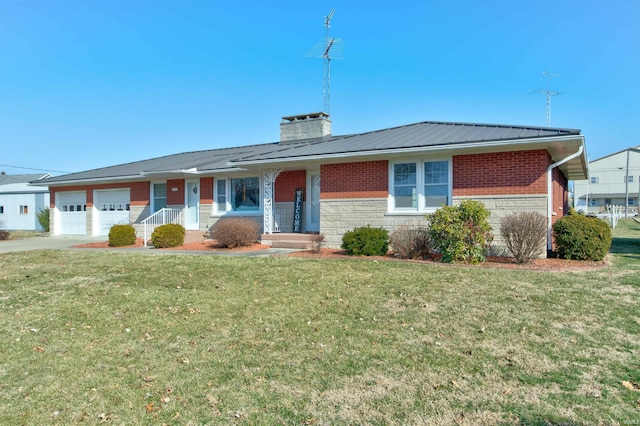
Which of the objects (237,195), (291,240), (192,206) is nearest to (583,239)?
(291,240)

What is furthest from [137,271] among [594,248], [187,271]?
[594,248]

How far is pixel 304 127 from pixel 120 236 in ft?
30.8

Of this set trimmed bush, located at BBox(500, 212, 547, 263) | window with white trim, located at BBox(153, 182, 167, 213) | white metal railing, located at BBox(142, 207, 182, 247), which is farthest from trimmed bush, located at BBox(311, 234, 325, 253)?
window with white trim, located at BBox(153, 182, 167, 213)

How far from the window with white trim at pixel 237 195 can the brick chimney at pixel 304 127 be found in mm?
4054

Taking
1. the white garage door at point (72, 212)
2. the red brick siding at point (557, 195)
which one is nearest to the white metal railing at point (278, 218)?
the red brick siding at point (557, 195)

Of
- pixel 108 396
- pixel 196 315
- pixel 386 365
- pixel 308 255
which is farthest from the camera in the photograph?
pixel 308 255

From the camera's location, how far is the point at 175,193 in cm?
1917

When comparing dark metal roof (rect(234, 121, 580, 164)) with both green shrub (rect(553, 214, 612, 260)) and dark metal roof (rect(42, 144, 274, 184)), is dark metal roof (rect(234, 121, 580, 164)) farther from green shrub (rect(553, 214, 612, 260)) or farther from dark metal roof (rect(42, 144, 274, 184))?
dark metal roof (rect(42, 144, 274, 184))

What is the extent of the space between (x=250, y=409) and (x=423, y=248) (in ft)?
26.1

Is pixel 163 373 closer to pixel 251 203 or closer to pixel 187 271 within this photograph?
pixel 187 271

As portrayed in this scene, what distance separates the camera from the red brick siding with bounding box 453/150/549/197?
1092 centimetres

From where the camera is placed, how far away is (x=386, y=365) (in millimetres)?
4258

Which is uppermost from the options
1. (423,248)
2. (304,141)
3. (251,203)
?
(304,141)

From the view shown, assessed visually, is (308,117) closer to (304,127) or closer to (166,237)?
(304,127)
